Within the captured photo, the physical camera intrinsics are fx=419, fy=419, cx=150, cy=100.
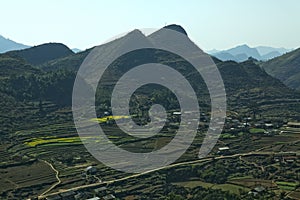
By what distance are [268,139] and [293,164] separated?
9.75 metres

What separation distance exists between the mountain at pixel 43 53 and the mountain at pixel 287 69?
59416mm

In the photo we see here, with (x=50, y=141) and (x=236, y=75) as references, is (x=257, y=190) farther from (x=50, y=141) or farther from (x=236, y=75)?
(x=236, y=75)

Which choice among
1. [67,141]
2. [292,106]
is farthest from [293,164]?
[292,106]

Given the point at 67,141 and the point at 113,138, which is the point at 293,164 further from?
the point at 67,141

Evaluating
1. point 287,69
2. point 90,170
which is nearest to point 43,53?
point 287,69

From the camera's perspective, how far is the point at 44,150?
123ft

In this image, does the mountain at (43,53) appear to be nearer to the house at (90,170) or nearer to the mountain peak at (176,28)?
the mountain peak at (176,28)

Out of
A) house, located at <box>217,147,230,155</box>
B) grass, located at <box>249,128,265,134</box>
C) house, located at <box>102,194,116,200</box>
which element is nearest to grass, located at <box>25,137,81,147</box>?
house, located at <box>217,147,230,155</box>

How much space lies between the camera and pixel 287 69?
121 metres

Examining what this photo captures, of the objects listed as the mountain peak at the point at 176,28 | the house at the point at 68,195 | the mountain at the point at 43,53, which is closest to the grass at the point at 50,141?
the house at the point at 68,195

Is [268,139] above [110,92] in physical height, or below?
below

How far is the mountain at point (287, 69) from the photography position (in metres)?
111

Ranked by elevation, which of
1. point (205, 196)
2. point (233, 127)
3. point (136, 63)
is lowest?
point (205, 196)

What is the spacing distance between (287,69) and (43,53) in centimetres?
6975
